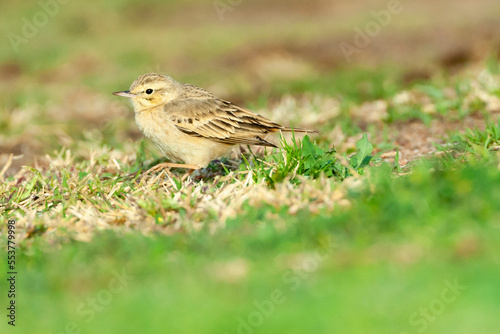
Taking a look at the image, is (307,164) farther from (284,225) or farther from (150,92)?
(150,92)

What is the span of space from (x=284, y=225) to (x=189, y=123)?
8.04 feet

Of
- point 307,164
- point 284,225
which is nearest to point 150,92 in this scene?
point 307,164

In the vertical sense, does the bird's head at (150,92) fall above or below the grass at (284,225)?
above

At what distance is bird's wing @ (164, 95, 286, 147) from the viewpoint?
8008 millimetres

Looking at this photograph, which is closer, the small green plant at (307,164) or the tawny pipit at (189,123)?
the small green plant at (307,164)

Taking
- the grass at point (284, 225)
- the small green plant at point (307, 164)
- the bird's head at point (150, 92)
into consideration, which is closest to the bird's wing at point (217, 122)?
the bird's head at point (150, 92)

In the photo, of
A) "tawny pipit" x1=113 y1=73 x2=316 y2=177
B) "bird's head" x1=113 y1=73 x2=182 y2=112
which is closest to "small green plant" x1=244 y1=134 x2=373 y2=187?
"tawny pipit" x1=113 y1=73 x2=316 y2=177

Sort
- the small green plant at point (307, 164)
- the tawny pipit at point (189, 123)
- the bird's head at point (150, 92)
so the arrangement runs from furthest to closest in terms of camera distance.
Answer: the bird's head at point (150, 92) → the tawny pipit at point (189, 123) → the small green plant at point (307, 164)

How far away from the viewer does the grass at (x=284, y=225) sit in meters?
4.64

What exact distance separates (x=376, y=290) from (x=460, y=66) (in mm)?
11326

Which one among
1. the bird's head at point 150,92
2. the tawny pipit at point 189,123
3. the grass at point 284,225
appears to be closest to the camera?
the grass at point 284,225

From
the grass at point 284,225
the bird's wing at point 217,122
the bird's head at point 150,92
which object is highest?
the bird's head at point 150,92

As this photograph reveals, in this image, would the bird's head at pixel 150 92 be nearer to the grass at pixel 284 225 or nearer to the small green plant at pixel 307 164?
the grass at pixel 284 225

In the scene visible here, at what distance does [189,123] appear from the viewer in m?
8.00
